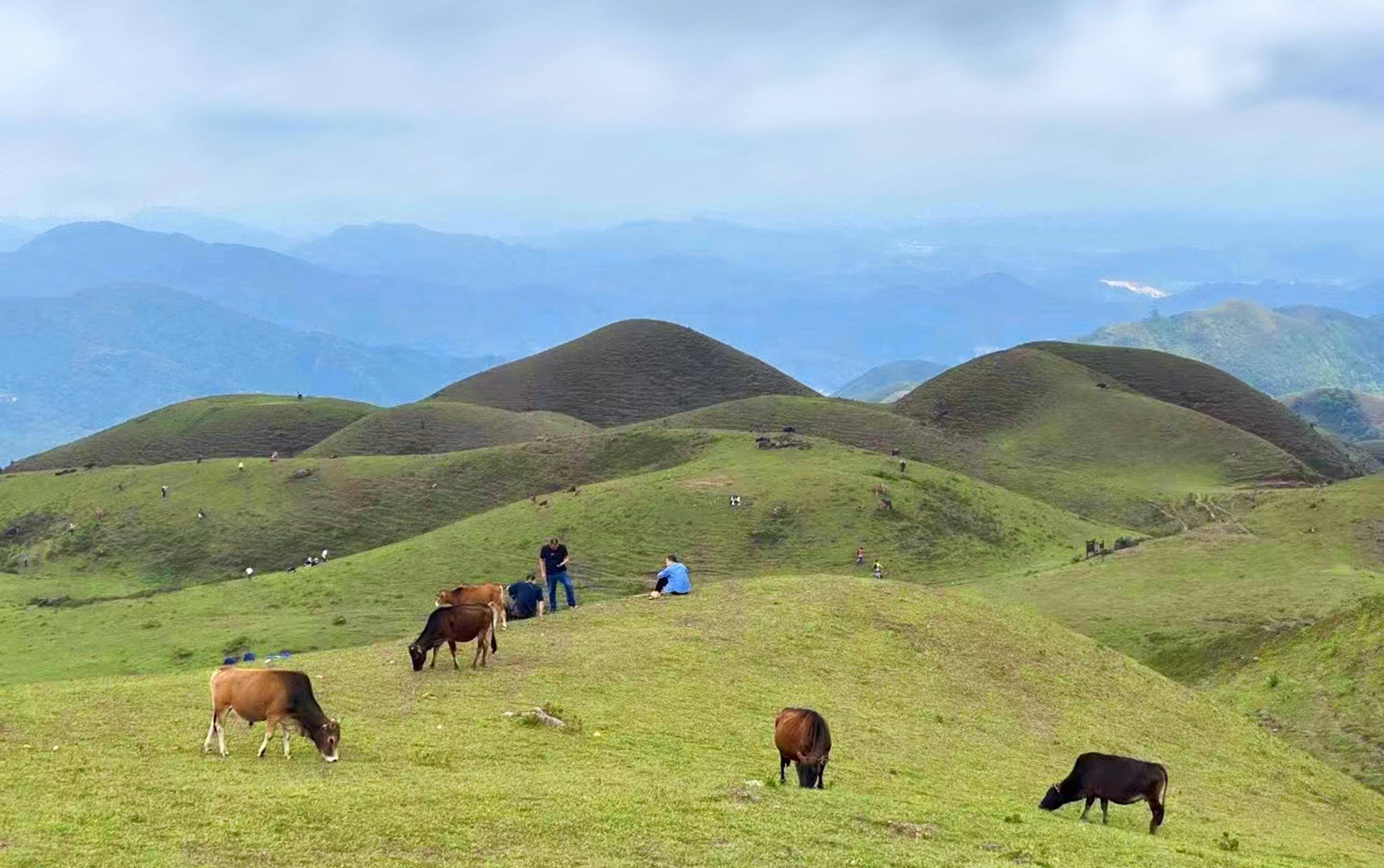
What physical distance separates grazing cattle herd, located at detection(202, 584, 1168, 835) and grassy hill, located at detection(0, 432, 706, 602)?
61123 millimetres

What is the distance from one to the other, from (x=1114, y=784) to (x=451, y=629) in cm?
1430

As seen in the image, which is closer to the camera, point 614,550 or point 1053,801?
point 1053,801

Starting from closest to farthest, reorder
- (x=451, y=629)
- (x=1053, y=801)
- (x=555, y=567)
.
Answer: (x=1053, y=801) < (x=451, y=629) < (x=555, y=567)

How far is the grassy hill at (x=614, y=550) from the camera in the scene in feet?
179

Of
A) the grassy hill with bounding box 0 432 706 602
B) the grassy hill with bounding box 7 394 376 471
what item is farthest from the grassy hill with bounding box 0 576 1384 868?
the grassy hill with bounding box 7 394 376 471

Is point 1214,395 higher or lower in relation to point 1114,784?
higher

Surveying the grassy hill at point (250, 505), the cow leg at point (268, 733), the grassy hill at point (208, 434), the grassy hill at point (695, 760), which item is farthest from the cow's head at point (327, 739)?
the grassy hill at point (208, 434)

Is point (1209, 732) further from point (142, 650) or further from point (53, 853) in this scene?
point (142, 650)

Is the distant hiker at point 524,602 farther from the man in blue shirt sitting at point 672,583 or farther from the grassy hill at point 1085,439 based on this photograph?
the grassy hill at point 1085,439

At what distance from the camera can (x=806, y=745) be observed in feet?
63.6

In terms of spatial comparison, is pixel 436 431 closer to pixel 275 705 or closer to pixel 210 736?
pixel 210 736

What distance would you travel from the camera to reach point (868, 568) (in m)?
68.1

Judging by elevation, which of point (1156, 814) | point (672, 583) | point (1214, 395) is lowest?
point (1156, 814)

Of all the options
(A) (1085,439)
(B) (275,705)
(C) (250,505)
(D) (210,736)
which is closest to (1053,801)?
(B) (275,705)
